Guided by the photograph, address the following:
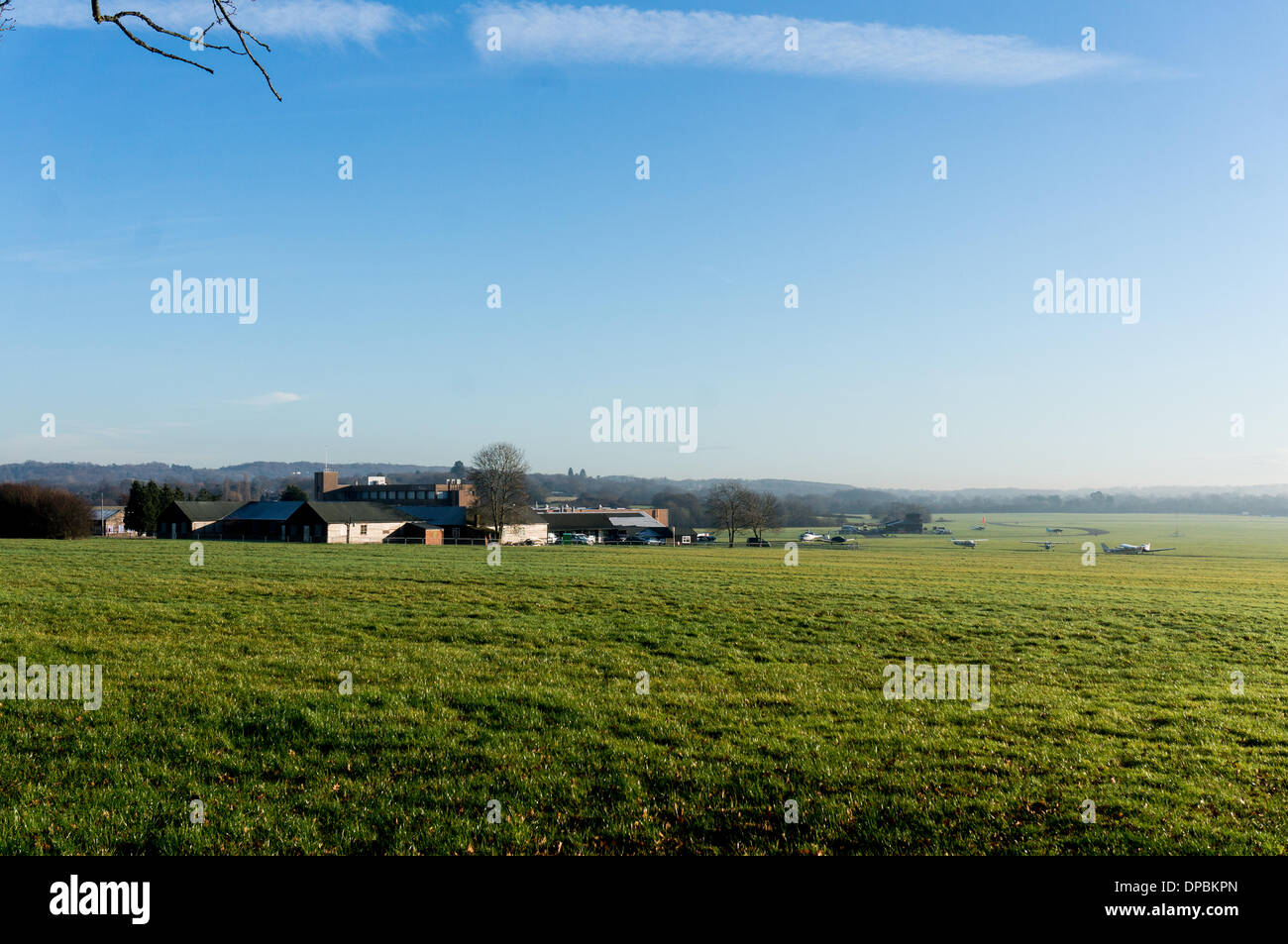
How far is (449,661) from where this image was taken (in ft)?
55.1

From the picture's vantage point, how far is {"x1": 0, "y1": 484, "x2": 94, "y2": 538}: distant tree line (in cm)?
8906

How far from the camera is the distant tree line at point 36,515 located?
8906 cm

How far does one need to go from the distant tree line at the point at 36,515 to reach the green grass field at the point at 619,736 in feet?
264

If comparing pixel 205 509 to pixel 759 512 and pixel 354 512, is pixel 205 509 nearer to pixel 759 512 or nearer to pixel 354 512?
pixel 354 512

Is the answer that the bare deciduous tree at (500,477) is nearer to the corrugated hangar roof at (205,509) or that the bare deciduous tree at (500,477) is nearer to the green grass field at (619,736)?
the corrugated hangar roof at (205,509)

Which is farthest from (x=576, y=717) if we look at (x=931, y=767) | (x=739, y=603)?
(x=739, y=603)

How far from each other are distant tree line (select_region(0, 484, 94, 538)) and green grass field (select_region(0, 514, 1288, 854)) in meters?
80.6

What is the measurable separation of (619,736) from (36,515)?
4120 inches

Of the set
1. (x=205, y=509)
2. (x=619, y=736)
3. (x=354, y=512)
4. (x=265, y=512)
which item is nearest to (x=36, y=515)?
(x=205, y=509)

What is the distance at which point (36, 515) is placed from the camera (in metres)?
89.0

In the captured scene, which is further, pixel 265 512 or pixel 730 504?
pixel 730 504
